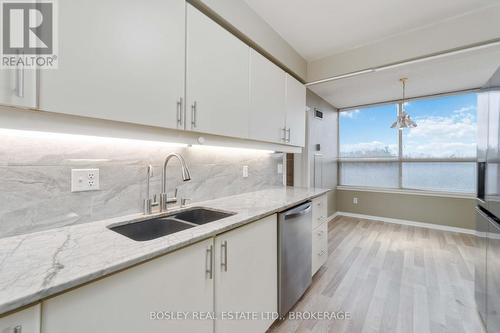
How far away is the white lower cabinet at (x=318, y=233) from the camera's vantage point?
7.06 ft

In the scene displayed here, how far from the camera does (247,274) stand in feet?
4.22

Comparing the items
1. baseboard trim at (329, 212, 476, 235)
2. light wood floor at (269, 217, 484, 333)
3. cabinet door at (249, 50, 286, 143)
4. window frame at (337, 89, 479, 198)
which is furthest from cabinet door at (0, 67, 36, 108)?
window frame at (337, 89, 479, 198)

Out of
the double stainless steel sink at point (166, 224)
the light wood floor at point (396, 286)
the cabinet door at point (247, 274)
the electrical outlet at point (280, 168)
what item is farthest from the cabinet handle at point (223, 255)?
the electrical outlet at point (280, 168)

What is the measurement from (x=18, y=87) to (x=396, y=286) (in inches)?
122

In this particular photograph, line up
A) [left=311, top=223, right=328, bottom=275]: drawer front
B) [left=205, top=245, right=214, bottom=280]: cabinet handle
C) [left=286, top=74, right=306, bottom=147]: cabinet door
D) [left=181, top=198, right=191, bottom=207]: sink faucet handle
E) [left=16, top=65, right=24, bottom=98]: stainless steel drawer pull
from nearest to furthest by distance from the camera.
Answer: [left=16, top=65, right=24, bottom=98]: stainless steel drawer pull
[left=205, top=245, right=214, bottom=280]: cabinet handle
[left=181, top=198, right=191, bottom=207]: sink faucet handle
[left=311, top=223, right=328, bottom=275]: drawer front
[left=286, top=74, right=306, bottom=147]: cabinet door

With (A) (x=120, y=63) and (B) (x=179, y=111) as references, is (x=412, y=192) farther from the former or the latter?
(A) (x=120, y=63)

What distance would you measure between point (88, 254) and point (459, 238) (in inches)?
192

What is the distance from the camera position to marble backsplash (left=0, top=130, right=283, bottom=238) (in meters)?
0.92

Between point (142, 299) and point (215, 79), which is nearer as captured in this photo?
point (142, 299)

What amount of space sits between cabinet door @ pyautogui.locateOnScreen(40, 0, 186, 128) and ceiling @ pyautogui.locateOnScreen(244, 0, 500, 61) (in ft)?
3.60

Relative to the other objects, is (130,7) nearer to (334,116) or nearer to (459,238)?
(334,116)

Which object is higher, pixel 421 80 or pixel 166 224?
pixel 421 80

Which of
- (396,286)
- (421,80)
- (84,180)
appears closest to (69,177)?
(84,180)

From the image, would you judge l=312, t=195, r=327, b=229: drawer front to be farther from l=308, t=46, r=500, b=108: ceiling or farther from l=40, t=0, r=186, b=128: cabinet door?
l=308, t=46, r=500, b=108: ceiling
